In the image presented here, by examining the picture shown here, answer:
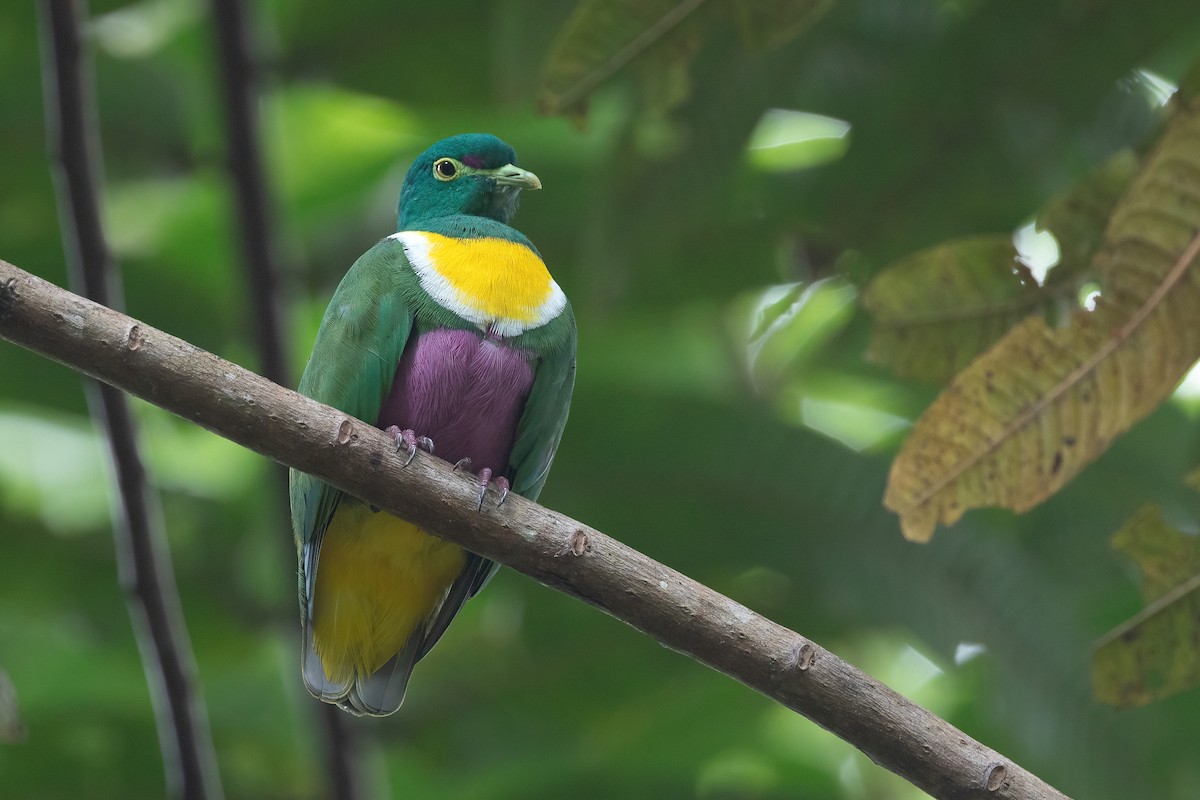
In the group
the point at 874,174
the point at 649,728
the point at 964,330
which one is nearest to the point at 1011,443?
the point at 964,330

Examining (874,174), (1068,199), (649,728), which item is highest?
(1068,199)

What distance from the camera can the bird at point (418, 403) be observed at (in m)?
3.61

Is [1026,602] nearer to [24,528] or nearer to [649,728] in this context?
[649,728]

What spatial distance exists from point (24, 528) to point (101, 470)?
2.61 ft

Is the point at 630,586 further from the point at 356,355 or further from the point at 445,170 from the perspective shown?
the point at 445,170

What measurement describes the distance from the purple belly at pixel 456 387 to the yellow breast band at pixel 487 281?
0.07 m

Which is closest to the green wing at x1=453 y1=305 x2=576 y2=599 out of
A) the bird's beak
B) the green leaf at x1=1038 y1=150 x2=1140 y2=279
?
the bird's beak

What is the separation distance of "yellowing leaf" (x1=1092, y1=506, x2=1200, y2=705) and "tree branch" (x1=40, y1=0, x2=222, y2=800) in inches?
85.3

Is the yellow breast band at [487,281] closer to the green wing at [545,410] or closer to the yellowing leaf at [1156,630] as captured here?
the green wing at [545,410]

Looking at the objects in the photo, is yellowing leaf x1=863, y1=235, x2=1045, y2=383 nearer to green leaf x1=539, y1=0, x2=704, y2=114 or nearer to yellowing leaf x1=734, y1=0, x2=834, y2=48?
yellowing leaf x1=734, y1=0, x2=834, y2=48

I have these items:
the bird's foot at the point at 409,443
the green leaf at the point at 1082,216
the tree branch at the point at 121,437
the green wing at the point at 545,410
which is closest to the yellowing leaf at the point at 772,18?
the green leaf at the point at 1082,216

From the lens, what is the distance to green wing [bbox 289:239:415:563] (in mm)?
3588

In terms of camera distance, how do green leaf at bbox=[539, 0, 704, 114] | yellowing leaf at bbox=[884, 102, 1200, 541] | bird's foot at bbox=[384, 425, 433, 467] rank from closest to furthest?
bird's foot at bbox=[384, 425, 433, 467], yellowing leaf at bbox=[884, 102, 1200, 541], green leaf at bbox=[539, 0, 704, 114]

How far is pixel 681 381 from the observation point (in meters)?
6.43
